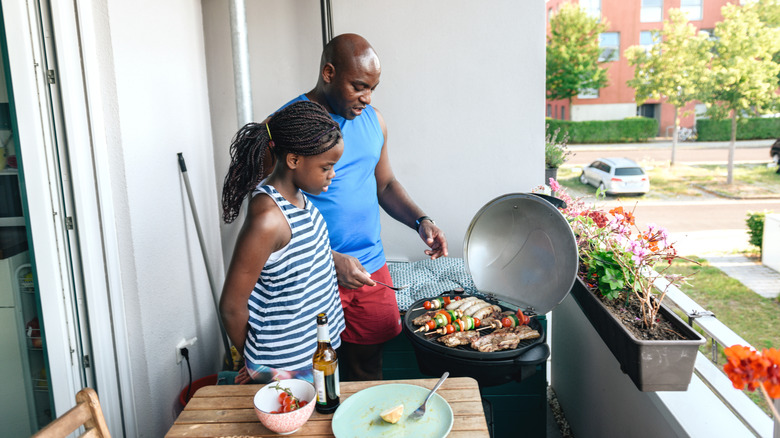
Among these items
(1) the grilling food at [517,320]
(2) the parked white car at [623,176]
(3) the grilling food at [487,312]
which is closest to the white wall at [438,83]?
(3) the grilling food at [487,312]

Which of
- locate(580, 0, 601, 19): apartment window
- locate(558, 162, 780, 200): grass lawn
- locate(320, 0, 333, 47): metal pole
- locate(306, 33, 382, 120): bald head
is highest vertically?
A: locate(580, 0, 601, 19): apartment window

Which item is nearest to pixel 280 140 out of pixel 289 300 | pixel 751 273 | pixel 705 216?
pixel 289 300

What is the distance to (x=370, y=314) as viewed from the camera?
217 centimetres

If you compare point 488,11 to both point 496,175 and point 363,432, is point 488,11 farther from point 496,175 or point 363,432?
point 363,432

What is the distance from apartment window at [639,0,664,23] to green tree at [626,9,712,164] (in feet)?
28.3

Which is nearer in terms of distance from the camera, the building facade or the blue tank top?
the blue tank top

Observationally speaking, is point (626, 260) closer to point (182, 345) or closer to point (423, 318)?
point (423, 318)

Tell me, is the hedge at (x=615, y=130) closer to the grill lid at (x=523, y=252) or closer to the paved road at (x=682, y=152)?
the paved road at (x=682, y=152)

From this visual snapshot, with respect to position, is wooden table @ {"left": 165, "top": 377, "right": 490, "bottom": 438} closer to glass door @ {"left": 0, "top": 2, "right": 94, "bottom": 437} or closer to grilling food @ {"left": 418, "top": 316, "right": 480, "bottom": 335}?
grilling food @ {"left": 418, "top": 316, "right": 480, "bottom": 335}

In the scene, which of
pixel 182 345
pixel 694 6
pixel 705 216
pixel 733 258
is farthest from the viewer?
pixel 694 6

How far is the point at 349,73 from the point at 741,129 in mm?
22559

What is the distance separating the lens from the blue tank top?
204cm

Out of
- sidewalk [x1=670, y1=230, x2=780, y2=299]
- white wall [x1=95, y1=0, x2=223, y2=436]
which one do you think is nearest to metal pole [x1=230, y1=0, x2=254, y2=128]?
white wall [x1=95, y1=0, x2=223, y2=436]

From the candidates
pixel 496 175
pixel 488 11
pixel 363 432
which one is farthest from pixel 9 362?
pixel 488 11
